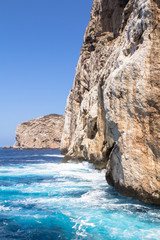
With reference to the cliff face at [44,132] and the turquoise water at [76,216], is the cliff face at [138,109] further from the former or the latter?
the cliff face at [44,132]

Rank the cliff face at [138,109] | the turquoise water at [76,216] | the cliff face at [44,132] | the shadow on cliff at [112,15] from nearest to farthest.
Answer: the turquoise water at [76,216]
the cliff face at [138,109]
the shadow on cliff at [112,15]
the cliff face at [44,132]

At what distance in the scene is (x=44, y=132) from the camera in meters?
133

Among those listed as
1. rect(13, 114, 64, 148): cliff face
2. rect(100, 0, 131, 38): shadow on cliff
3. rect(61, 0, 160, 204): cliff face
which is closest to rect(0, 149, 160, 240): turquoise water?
rect(61, 0, 160, 204): cliff face

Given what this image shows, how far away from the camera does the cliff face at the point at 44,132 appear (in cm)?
13325

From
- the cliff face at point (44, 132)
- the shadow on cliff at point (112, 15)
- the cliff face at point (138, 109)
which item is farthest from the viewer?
the cliff face at point (44, 132)

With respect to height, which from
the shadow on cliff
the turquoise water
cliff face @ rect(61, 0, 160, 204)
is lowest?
the turquoise water

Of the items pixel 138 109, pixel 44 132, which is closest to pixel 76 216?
pixel 138 109

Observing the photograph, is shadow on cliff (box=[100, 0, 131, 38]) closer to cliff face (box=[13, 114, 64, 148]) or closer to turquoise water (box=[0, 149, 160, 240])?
turquoise water (box=[0, 149, 160, 240])

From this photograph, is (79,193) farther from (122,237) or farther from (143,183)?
(122,237)

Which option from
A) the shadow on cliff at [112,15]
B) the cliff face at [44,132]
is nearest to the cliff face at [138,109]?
the shadow on cliff at [112,15]

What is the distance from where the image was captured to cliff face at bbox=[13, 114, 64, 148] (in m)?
133

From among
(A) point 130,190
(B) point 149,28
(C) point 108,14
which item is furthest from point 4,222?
(C) point 108,14

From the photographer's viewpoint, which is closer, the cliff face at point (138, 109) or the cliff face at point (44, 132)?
the cliff face at point (138, 109)

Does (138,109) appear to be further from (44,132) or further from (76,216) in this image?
(44,132)
